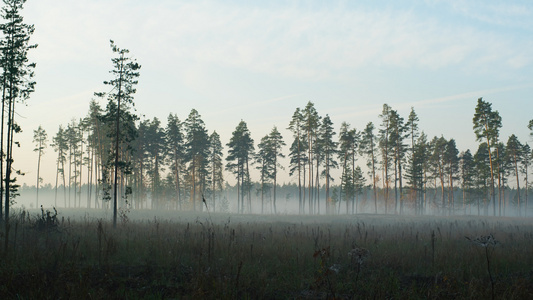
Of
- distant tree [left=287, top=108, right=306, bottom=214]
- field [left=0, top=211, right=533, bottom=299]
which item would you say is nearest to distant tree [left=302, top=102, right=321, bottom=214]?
distant tree [left=287, top=108, right=306, bottom=214]

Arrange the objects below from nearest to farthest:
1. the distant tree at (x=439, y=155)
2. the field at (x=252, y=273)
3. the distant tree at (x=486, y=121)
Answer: the field at (x=252, y=273) → the distant tree at (x=486, y=121) → the distant tree at (x=439, y=155)

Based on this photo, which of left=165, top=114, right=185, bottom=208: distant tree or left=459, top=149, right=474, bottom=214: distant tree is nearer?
left=165, top=114, right=185, bottom=208: distant tree

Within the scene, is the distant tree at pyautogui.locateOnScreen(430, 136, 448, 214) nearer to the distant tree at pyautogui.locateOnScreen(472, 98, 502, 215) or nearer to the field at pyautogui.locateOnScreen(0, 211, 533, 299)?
the distant tree at pyautogui.locateOnScreen(472, 98, 502, 215)

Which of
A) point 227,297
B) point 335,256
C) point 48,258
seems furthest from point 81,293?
point 335,256

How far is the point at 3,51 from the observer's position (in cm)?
1891

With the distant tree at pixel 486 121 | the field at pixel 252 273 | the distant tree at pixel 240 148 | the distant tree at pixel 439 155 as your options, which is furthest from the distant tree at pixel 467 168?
the field at pixel 252 273

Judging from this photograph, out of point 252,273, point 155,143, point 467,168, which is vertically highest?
point 155,143

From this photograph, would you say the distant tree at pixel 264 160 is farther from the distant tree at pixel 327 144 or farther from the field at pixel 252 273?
the field at pixel 252 273

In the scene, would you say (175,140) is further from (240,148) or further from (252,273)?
(252,273)

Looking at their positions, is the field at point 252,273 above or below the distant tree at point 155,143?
below

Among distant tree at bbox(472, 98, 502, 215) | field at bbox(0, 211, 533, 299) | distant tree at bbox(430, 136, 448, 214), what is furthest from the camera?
distant tree at bbox(430, 136, 448, 214)

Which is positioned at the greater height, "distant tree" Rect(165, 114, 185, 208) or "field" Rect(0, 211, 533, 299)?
"distant tree" Rect(165, 114, 185, 208)

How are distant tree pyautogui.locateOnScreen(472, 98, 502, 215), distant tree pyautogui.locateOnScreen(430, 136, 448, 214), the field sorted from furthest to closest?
distant tree pyautogui.locateOnScreen(430, 136, 448, 214), distant tree pyautogui.locateOnScreen(472, 98, 502, 215), the field

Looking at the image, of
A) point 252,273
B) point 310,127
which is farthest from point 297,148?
point 252,273
